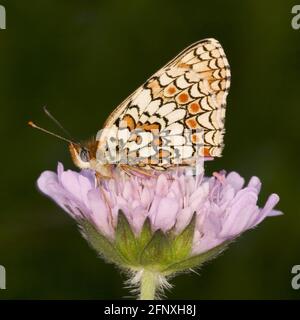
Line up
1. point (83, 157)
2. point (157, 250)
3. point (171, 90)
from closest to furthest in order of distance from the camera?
point (157, 250)
point (83, 157)
point (171, 90)

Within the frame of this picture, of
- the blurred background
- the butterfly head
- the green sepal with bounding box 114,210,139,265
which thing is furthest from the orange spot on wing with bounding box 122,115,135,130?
the blurred background

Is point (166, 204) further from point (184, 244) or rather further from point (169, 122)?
point (169, 122)

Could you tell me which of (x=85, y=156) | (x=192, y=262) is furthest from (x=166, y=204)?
(x=85, y=156)

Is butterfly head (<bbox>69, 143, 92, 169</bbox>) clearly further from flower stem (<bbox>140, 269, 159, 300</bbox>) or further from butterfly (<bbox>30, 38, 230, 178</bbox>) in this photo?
flower stem (<bbox>140, 269, 159, 300</bbox>)

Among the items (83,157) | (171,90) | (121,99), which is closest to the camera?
(83,157)

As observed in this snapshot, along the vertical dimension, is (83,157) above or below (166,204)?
above

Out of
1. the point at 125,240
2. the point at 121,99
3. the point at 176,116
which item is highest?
the point at 121,99
